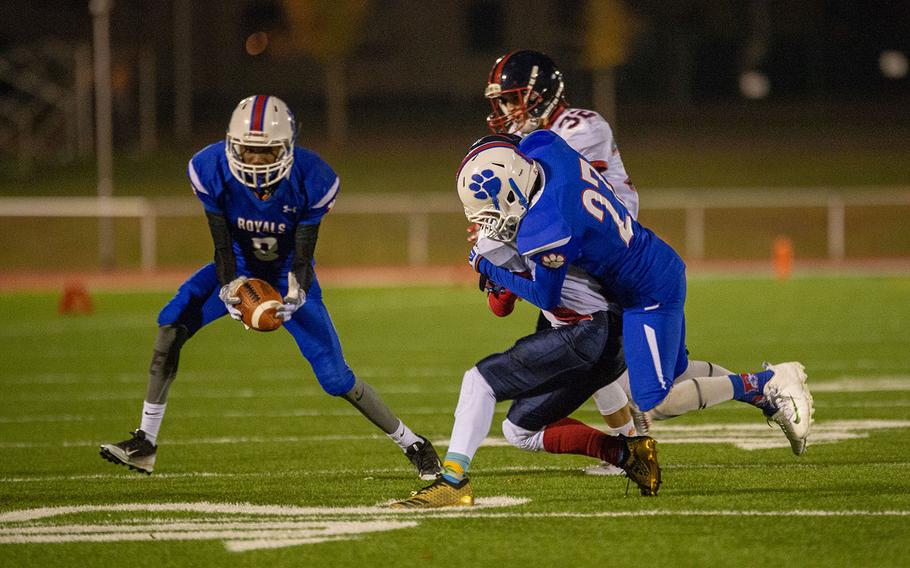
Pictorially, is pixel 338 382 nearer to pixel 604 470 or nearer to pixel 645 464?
pixel 604 470

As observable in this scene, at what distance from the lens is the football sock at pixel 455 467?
5516 mm

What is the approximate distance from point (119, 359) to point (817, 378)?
5.64 metres

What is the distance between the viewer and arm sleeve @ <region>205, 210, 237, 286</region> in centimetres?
643

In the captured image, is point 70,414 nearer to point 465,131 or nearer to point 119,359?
point 119,359

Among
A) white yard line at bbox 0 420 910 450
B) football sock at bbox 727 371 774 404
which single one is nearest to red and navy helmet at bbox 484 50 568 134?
football sock at bbox 727 371 774 404

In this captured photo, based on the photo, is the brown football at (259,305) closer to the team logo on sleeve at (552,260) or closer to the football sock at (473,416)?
the football sock at (473,416)

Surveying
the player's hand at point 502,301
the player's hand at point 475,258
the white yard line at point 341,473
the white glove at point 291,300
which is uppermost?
the player's hand at point 475,258

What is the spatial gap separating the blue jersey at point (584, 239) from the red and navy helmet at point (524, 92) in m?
0.70

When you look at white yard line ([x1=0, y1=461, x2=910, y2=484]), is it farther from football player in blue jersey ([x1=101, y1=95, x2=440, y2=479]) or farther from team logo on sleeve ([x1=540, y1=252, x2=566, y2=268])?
team logo on sleeve ([x1=540, y1=252, x2=566, y2=268])

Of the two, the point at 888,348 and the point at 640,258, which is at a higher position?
the point at 640,258

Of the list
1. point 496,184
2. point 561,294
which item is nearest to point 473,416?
point 561,294

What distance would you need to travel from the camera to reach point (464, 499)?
5.52m

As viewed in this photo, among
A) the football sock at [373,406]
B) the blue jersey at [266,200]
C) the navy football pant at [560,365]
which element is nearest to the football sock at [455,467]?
the navy football pant at [560,365]

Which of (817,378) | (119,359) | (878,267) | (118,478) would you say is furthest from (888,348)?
(878,267)
